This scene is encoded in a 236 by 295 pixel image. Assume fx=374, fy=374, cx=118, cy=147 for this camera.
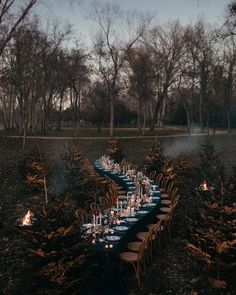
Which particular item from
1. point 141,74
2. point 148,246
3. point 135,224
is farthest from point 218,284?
point 141,74

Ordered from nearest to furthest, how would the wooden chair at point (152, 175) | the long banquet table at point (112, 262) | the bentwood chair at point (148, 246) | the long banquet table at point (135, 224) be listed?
Result: 1. the long banquet table at point (112, 262)
2. the long banquet table at point (135, 224)
3. the bentwood chair at point (148, 246)
4. the wooden chair at point (152, 175)

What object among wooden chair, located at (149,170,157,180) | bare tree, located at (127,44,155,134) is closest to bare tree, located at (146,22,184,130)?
bare tree, located at (127,44,155,134)

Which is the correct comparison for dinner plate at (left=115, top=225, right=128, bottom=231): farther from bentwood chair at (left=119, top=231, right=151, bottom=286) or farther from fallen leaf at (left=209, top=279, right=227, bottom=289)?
fallen leaf at (left=209, top=279, right=227, bottom=289)

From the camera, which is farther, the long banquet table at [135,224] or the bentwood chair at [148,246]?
the bentwood chair at [148,246]

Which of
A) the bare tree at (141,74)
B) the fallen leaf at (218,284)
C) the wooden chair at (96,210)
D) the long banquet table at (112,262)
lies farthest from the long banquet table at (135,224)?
the bare tree at (141,74)

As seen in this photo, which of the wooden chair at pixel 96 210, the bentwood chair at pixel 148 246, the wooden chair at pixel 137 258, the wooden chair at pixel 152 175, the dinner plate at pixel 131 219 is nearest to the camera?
the wooden chair at pixel 137 258

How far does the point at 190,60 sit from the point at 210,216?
41013 millimetres

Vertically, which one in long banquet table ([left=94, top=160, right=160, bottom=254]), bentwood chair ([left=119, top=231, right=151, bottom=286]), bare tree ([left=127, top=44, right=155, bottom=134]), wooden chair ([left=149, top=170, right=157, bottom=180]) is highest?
bare tree ([left=127, top=44, right=155, bottom=134])

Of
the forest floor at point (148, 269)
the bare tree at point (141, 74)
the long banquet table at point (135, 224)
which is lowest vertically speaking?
the forest floor at point (148, 269)

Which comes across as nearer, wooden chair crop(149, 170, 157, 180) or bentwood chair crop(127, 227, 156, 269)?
bentwood chair crop(127, 227, 156, 269)

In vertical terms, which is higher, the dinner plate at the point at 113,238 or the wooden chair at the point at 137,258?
the dinner plate at the point at 113,238

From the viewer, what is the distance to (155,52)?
4838 cm

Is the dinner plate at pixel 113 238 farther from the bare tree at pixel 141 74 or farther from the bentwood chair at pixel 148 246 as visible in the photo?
the bare tree at pixel 141 74

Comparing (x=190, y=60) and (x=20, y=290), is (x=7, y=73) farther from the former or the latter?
(x=20, y=290)
